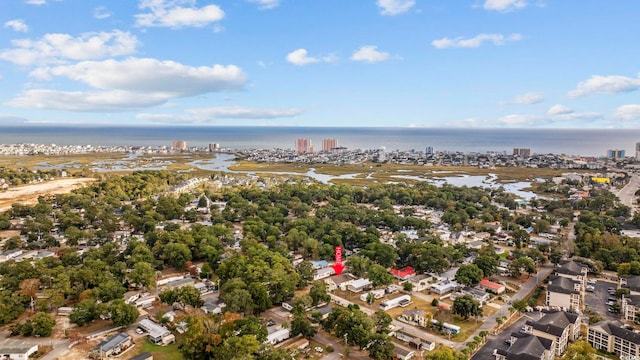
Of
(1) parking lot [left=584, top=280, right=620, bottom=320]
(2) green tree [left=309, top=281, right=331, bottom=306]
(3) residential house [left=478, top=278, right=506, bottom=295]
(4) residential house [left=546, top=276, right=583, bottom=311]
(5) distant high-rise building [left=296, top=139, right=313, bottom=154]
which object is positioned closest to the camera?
(2) green tree [left=309, top=281, right=331, bottom=306]

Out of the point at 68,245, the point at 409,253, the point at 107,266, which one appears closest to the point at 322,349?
the point at 409,253

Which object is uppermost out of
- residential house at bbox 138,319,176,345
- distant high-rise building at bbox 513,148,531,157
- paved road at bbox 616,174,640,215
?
distant high-rise building at bbox 513,148,531,157

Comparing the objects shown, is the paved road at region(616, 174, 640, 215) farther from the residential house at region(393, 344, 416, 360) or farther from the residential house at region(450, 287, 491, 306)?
the residential house at region(393, 344, 416, 360)

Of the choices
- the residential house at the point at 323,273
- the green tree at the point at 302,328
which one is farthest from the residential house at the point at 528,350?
the residential house at the point at 323,273

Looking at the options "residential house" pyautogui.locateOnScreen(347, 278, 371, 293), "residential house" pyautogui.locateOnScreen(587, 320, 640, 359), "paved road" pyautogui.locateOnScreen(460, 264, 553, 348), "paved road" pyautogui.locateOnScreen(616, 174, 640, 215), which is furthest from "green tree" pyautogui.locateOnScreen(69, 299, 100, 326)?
"paved road" pyautogui.locateOnScreen(616, 174, 640, 215)

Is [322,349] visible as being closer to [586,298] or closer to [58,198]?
[586,298]

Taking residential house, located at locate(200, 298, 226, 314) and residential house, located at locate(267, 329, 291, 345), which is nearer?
residential house, located at locate(267, 329, 291, 345)
